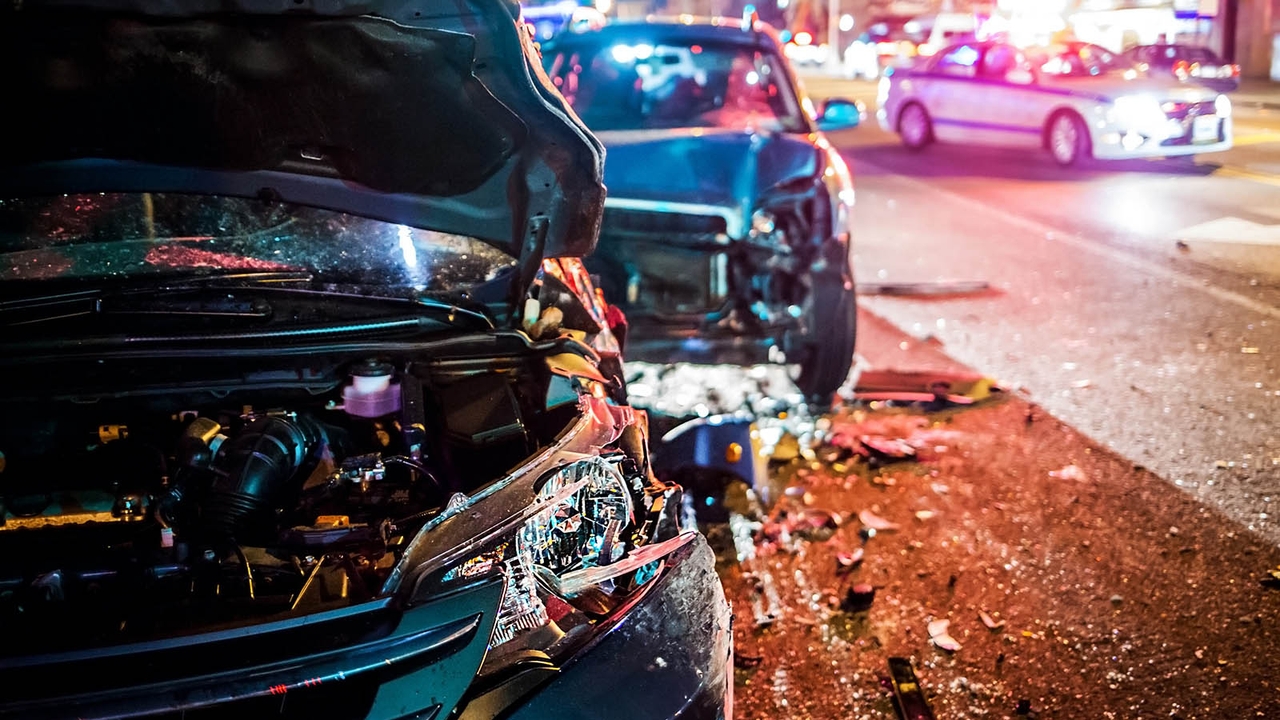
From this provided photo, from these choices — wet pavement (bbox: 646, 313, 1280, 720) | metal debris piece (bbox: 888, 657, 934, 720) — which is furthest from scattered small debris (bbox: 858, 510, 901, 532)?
metal debris piece (bbox: 888, 657, 934, 720)

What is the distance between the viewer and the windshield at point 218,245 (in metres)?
2.65

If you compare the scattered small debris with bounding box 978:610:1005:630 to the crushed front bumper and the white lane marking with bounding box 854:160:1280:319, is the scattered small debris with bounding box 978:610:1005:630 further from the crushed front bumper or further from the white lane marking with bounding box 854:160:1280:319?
the white lane marking with bounding box 854:160:1280:319

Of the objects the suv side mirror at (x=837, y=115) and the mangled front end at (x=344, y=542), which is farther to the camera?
the suv side mirror at (x=837, y=115)

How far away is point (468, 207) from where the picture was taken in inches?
110

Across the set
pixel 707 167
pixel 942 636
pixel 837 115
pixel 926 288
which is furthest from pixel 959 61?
pixel 942 636

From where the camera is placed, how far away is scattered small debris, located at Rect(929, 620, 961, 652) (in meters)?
3.16

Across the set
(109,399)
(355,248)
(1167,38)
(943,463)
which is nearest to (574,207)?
(355,248)

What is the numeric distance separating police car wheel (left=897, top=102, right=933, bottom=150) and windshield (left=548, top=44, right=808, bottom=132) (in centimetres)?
906

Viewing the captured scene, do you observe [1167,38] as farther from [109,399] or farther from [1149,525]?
[109,399]

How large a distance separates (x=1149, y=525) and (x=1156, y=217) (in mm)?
6298

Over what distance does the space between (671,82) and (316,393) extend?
3795mm

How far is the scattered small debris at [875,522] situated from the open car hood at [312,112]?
5.82ft

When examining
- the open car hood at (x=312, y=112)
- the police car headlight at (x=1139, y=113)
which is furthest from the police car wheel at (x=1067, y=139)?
the open car hood at (x=312, y=112)

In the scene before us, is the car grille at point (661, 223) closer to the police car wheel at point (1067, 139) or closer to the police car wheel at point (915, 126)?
the police car wheel at point (1067, 139)
